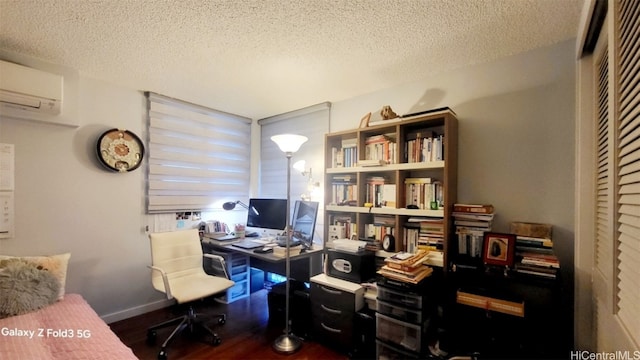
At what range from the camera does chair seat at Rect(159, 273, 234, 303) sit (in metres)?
2.13

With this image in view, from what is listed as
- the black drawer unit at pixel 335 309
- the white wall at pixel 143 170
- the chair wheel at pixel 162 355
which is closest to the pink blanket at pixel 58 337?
the chair wheel at pixel 162 355

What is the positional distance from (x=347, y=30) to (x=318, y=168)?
1630 millimetres

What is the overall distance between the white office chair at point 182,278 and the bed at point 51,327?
489 millimetres

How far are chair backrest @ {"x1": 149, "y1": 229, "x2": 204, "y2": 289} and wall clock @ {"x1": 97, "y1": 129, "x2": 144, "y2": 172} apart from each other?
753mm

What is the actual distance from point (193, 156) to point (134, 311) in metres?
1.66

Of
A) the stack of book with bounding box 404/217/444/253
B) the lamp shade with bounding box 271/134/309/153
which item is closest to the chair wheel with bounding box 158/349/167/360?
the lamp shade with bounding box 271/134/309/153

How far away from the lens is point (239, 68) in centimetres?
222

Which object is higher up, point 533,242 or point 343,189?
point 343,189

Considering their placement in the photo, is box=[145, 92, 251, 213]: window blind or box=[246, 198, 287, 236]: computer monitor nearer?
box=[145, 92, 251, 213]: window blind

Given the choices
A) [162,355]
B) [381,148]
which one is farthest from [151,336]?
[381,148]

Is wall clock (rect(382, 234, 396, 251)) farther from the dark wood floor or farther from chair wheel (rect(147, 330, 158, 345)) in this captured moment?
chair wheel (rect(147, 330, 158, 345))

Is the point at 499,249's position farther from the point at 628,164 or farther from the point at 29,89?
the point at 29,89

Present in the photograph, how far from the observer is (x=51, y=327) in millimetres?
1582

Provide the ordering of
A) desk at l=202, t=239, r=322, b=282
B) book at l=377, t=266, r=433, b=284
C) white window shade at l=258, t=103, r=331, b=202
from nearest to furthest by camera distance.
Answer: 1. book at l=377, t=266, r=433, b=284
2. desk at l=202, t=239, r=322, b=282
3. white window shade at l=258, t=103, r=331, b=202
